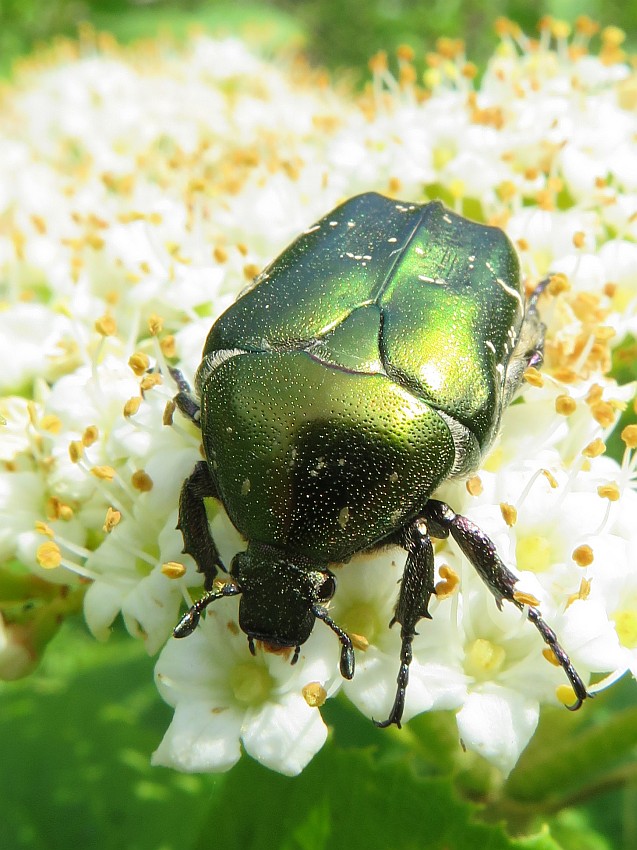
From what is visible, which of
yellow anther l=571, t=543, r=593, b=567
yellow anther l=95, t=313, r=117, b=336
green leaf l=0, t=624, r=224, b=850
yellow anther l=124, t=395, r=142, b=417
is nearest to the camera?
yellow anther l=571, t=543, r=593, b=567

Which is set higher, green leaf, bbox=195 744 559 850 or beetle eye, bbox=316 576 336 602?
beetle eye, bbox=316 576 336 602

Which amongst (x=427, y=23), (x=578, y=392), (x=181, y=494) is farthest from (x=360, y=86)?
(x=181, y=494)

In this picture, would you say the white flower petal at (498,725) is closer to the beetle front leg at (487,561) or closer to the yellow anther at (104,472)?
the beetle front leg at (487,561)

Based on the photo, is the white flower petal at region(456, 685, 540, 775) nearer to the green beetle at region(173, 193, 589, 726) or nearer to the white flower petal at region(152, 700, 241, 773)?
the green beetle at region(173, 193, 589, 726)

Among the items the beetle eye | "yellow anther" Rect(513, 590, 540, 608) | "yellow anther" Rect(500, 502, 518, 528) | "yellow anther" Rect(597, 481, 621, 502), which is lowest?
the beetle eye

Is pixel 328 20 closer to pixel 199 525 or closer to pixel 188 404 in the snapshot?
pixel 188 404

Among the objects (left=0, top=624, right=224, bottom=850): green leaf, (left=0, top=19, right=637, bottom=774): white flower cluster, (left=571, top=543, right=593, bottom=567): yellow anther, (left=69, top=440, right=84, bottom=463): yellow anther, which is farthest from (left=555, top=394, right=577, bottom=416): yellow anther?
(left=0, top=624, right=224, bottom=850): green leaf
